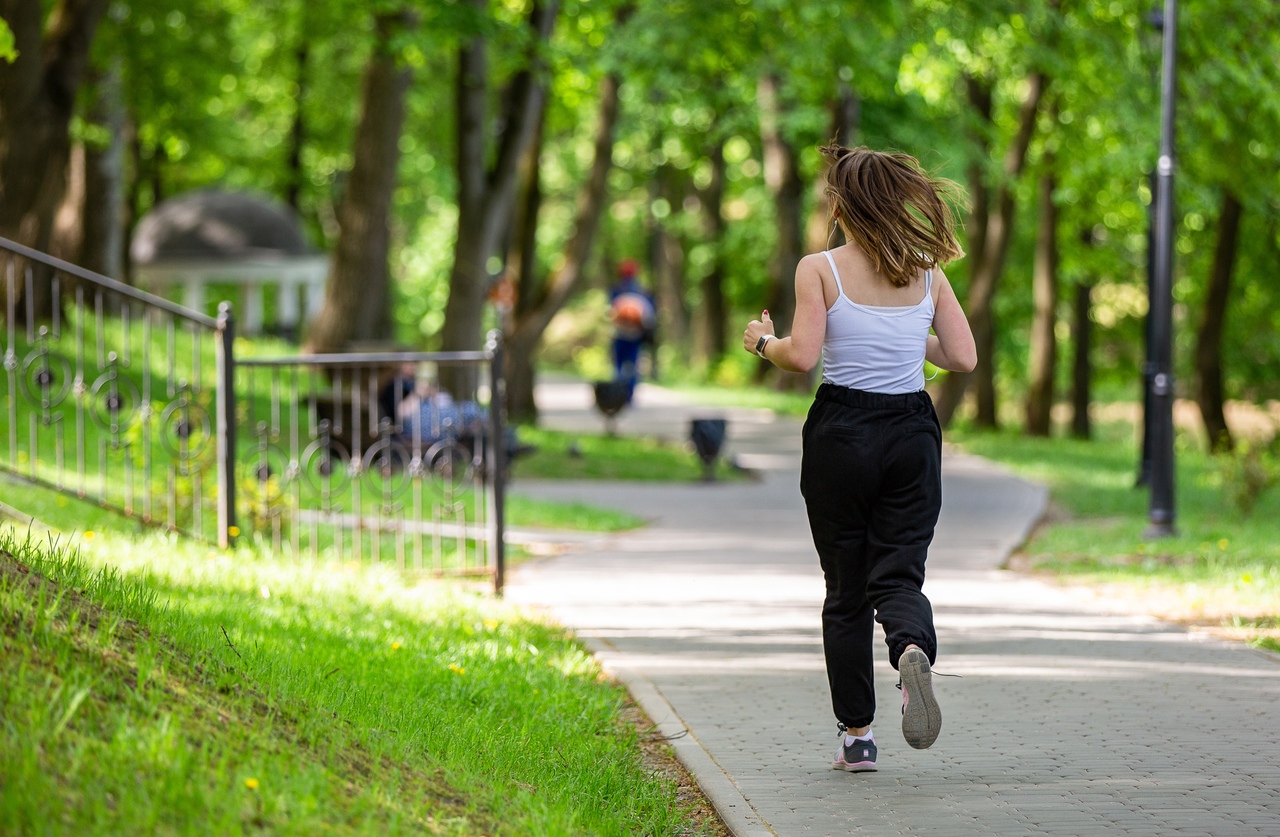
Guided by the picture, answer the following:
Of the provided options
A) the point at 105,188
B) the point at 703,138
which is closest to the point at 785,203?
the point at 703,138

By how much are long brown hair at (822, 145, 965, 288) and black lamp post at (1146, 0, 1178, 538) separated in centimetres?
767

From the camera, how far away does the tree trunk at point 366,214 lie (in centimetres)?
1938

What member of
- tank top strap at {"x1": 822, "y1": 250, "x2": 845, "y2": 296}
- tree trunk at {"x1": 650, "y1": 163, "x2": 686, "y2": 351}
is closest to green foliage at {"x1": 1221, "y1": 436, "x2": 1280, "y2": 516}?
tank top strap at {"x1": 822, "y1": 250, "x2": 845, "y2": 296}

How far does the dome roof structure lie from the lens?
3678 cm

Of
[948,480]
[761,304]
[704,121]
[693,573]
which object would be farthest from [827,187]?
[761,304]

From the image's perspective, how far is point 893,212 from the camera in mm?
4844

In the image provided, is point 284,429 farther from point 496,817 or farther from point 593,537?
point 496,817

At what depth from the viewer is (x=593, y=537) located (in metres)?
12.0

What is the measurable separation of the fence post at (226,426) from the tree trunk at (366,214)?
34.7ft

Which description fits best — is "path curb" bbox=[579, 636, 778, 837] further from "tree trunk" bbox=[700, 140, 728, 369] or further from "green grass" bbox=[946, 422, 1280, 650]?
"tree trunk" bbox=[700, 140, 728, 369]

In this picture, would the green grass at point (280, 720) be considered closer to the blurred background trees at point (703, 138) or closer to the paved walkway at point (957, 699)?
the paved walkway at point (957, 699)

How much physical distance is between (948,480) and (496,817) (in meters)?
13.7

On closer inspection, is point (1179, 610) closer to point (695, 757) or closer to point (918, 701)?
point (695, 757)

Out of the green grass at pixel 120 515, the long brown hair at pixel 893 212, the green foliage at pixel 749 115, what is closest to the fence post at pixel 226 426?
the green grass at pixel 120 515
